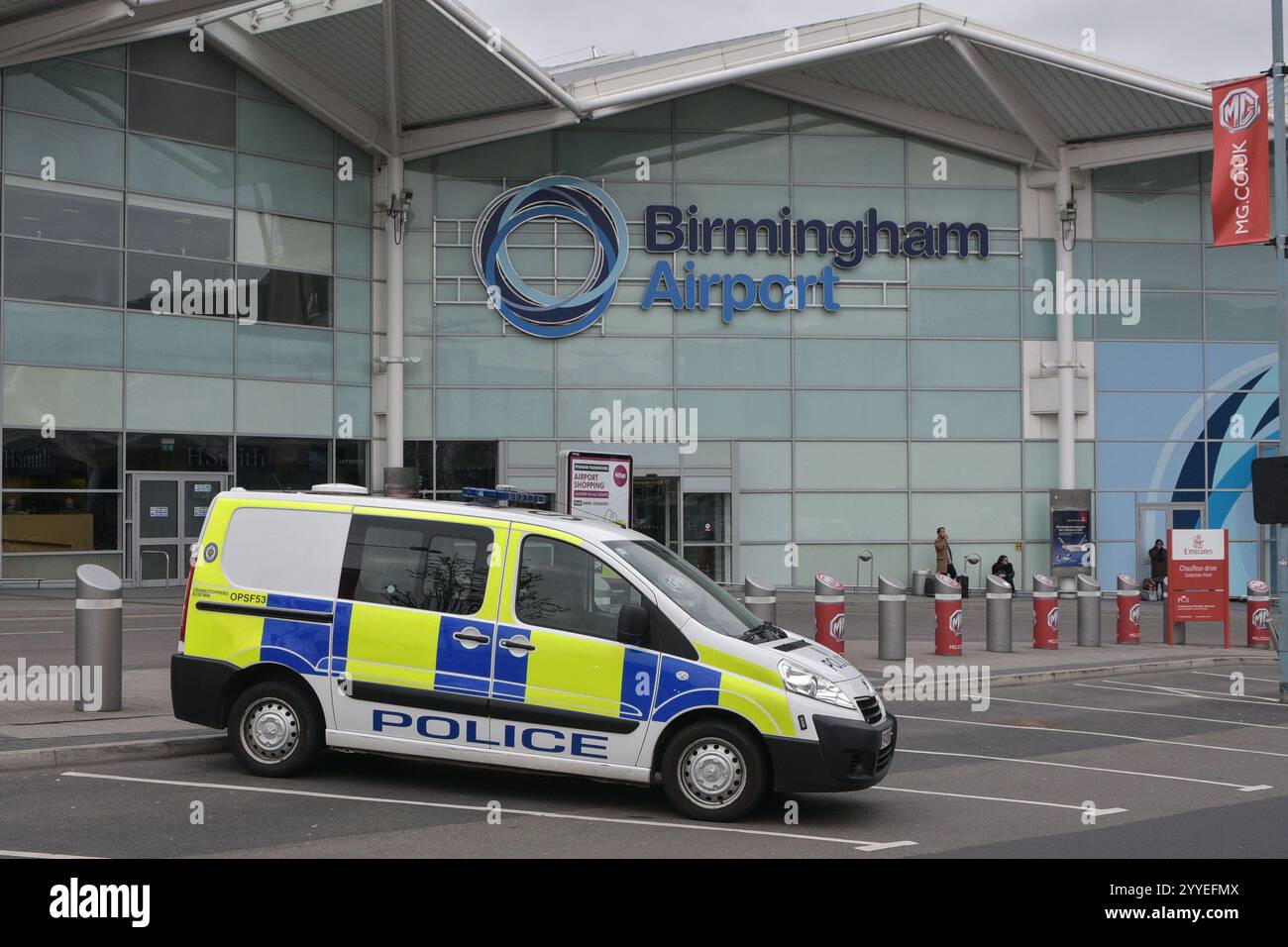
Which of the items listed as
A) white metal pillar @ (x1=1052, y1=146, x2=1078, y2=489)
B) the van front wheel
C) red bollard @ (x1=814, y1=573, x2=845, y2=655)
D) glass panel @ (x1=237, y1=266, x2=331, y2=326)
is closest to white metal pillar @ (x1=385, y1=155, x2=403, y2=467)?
glass panel @ (x1=237, y1=266, x2=331, y2=326)

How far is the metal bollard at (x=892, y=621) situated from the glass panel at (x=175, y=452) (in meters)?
16.7

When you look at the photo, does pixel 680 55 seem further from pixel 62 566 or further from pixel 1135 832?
pixel 1135 832

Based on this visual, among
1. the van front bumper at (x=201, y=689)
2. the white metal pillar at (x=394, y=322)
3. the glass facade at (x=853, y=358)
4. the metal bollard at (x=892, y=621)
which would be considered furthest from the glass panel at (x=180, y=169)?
the van front bumper at (x=201, y=689)

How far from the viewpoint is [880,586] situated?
17828 mm

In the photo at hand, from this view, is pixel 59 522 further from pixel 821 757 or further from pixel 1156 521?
pixel 1156 521

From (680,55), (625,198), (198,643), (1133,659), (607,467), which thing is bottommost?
(1133,659)

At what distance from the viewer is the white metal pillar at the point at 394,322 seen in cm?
3133

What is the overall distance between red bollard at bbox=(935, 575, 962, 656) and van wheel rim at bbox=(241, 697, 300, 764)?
35.6ft

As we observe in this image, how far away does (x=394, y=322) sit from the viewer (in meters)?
31.4

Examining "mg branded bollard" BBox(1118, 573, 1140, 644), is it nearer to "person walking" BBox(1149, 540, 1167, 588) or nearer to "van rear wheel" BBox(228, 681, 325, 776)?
"person walking" BBox(1149, 540, 1167, 588)

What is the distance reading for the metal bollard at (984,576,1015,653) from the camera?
766 inches

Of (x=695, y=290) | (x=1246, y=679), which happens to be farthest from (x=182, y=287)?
(x=1246, y=679)
